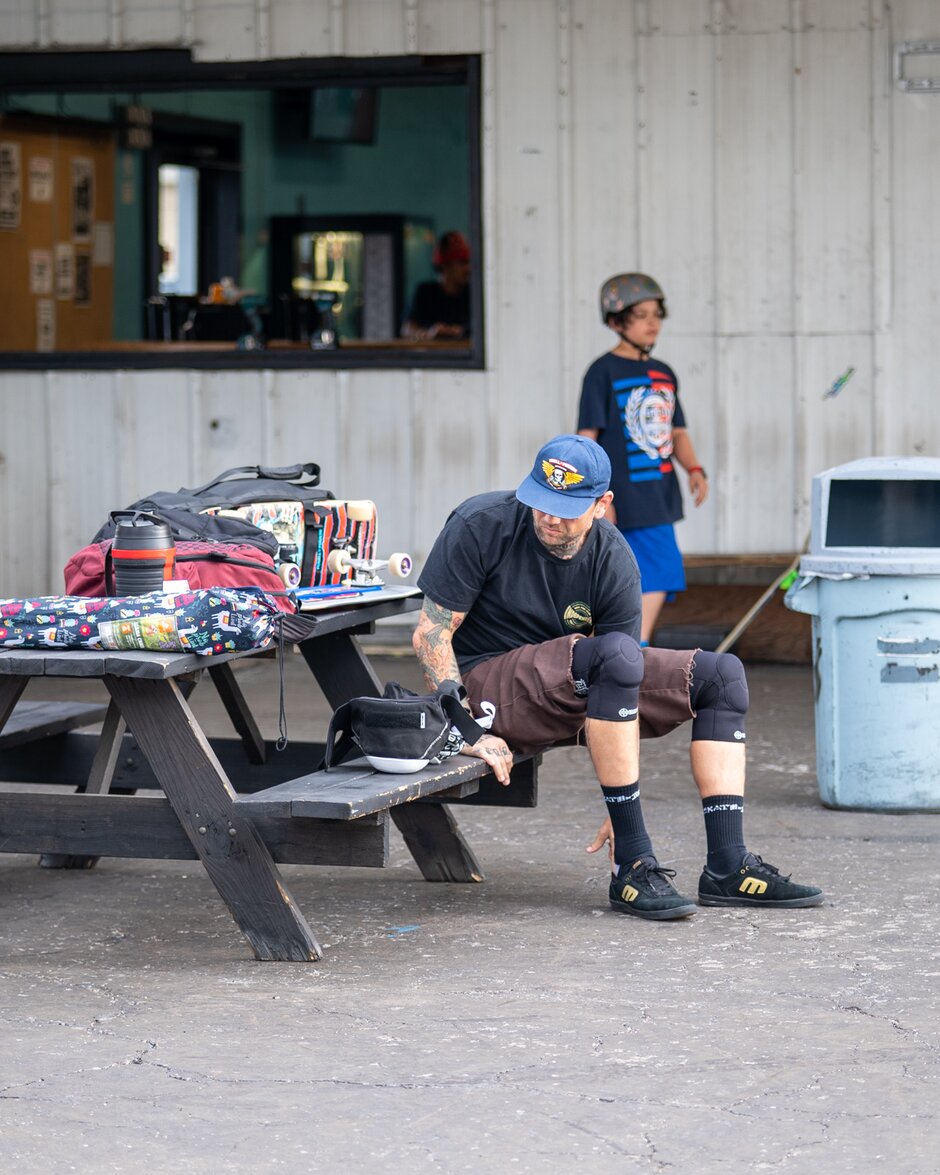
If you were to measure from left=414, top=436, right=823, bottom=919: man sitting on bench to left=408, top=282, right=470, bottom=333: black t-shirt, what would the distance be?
6453 millimetres

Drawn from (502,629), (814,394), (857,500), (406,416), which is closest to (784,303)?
(814,394)

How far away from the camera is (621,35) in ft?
31.0

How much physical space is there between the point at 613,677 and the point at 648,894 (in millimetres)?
584

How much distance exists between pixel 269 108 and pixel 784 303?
610cm

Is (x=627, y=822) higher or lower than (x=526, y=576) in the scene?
lower

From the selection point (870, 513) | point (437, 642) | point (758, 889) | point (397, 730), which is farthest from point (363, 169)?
point (397, 730)

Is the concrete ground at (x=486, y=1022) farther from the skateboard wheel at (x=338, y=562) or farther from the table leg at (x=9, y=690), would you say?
the skateboard wheel at (x=338, y=562)

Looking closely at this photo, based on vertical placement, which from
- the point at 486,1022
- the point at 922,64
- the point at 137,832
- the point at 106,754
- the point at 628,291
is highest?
the point at 922,64

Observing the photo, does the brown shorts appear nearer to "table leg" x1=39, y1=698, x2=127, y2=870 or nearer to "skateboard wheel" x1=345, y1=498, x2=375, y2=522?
"skateboard wheel" x1=345, y1=498, x2=375, y2=522

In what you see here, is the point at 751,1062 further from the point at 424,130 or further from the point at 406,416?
the point at 424,130

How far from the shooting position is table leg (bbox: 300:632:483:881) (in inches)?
222

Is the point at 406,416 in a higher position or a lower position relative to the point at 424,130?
lower

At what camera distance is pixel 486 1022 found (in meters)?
4.32

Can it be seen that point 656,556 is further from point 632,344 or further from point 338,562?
point 338,562
